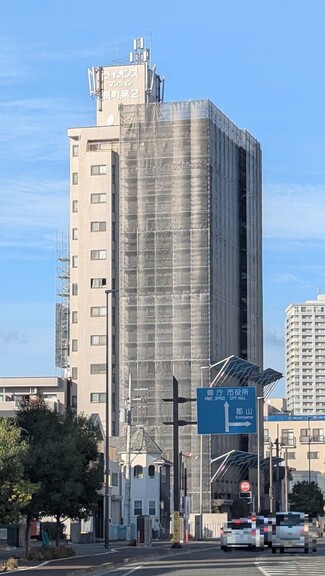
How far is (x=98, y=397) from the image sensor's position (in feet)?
428

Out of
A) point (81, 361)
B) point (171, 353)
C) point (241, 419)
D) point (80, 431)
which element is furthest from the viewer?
point (81, 361)

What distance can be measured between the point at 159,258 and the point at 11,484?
85.2 metres

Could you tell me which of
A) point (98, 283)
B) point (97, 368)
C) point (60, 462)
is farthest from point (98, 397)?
point (60, 462)

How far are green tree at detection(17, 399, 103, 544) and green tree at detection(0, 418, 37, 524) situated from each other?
6.70 metres

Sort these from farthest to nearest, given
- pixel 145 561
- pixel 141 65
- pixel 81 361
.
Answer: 1. pixel 141 65
2. pixel 81 361
3. pixel 145 561

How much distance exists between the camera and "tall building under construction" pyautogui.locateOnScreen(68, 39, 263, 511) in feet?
401

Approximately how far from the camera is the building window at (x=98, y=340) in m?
131

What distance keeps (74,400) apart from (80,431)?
276 feet

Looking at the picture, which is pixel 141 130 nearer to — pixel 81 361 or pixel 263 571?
pixel 81 361

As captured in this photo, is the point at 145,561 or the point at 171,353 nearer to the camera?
the point at 145,561

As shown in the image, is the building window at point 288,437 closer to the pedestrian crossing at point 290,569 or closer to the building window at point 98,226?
the building window at point 98,226

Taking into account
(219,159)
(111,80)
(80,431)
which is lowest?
(80,431)

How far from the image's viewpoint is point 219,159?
130 meters

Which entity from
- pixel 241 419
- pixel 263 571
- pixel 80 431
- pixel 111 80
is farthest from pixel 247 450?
pixel 263 571
